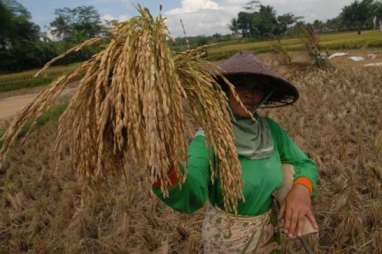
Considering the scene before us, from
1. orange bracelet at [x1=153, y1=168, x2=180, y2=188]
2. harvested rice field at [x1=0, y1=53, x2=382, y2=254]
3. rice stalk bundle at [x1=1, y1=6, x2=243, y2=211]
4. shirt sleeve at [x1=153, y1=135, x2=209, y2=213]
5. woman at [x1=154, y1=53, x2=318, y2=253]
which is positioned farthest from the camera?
harvested rice field at [x1=0, y1=53, x2=382, y2=254]

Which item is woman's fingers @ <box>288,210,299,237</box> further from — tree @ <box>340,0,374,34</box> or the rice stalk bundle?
tree @ <box>340,0,374,34</box>

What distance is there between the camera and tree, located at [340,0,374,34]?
6328 cm

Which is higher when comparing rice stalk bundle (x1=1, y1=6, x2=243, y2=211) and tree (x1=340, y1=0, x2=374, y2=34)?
rice stalk bundle (x1=1, y1=6, x2=243, y2=211)

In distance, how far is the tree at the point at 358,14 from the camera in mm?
63281

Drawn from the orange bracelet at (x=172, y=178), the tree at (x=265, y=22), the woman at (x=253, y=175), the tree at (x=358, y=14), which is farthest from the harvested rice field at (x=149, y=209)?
the tree at (x=358, y=14)

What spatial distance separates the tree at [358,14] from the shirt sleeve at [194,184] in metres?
67.9

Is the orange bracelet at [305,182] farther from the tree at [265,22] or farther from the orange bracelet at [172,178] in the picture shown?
the tree at [265,22]

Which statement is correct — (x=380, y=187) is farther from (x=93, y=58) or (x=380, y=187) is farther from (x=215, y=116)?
(x=93, y=58)

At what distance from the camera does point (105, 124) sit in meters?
0.91

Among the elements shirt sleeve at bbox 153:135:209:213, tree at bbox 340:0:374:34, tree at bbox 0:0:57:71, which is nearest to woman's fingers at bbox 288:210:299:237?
shirt sleeve at bbox 153:135:209:213

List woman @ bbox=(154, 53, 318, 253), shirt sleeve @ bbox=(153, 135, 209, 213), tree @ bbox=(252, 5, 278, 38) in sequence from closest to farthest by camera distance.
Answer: shirt sleeve @ bbox=(153, 135, 209, 213)
woman @ bbox=(154, 53, 318, 253)
tree @ bbox=(252, 5, 278, 38)

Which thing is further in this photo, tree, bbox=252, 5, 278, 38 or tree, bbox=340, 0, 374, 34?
tree, bbox=340, 0, 374, 34

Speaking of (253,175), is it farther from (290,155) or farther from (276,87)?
(276,87)

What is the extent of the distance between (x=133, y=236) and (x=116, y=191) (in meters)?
0.80
